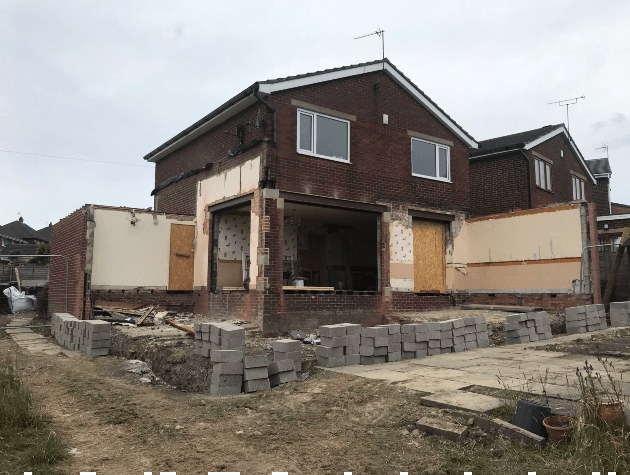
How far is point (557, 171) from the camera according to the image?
21.5m

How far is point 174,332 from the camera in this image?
11156 mm

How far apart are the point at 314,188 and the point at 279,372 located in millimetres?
6560

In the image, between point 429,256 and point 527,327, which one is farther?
point 429,256

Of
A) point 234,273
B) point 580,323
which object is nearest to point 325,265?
point 234,273

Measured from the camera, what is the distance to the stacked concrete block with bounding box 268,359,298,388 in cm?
705

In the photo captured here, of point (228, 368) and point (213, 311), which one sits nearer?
point (228, 368)

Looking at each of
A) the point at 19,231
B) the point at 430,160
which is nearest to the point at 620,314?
the point at 430,160

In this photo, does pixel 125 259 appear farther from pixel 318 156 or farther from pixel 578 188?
pixel 578 188

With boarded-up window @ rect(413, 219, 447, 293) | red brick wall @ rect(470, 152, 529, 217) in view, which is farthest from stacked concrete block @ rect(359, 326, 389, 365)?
red brick wall @ rect(470, 152, 529, 217)

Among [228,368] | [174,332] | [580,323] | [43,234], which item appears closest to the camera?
[228,368]

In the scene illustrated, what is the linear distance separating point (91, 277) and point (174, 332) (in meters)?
→ 3.69

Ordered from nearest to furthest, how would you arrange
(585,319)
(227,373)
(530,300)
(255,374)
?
1. (227,373)
2. (255,374)
3. (585,319)
4. (530,300)

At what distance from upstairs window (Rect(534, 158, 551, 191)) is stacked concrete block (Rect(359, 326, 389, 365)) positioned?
46.3 feet

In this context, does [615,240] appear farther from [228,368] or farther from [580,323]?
[228,368]
